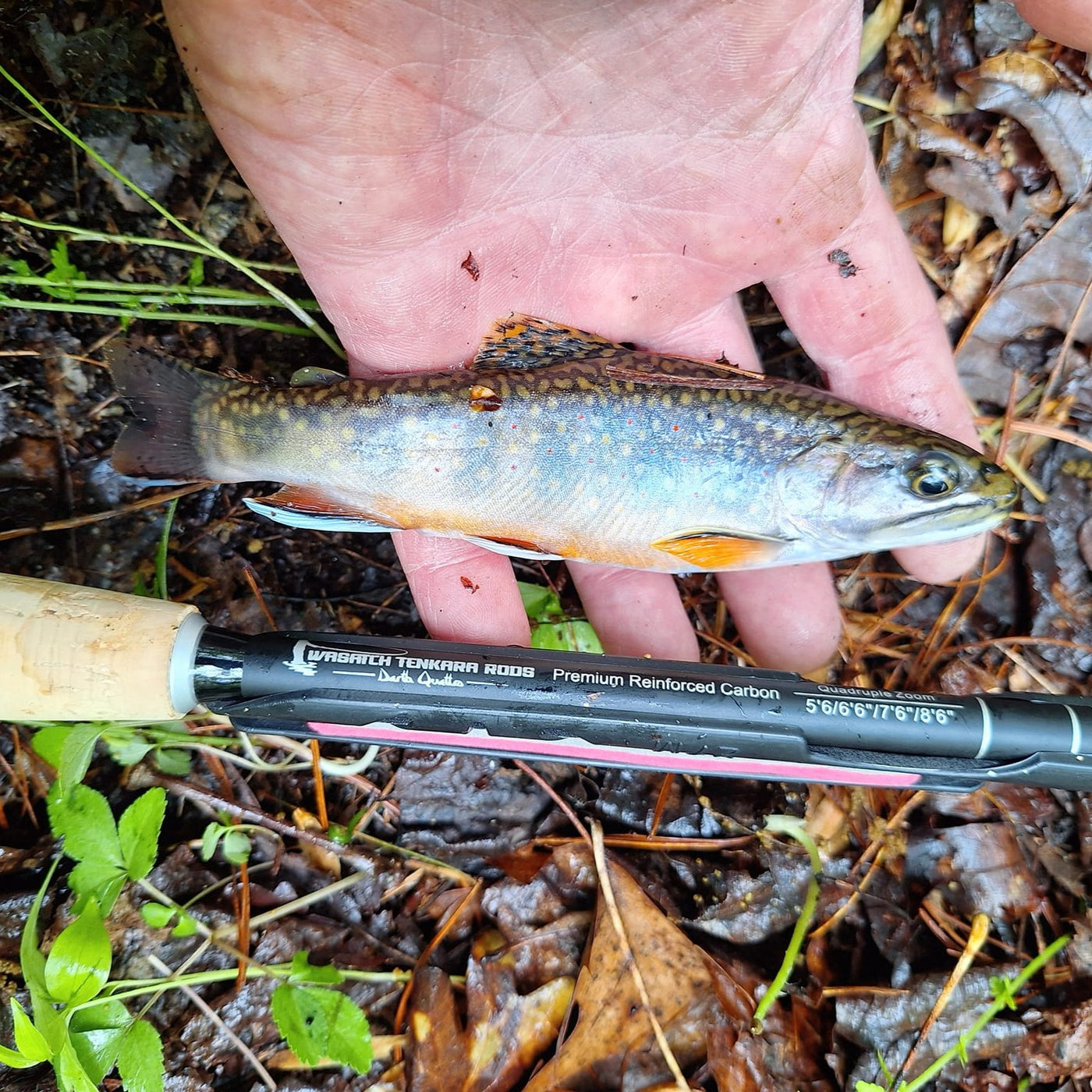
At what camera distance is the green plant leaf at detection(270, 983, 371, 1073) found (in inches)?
83.0

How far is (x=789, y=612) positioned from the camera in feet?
9.14

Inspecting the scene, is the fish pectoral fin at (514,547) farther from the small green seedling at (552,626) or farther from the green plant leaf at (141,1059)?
the green plant leaf at (141,1059)

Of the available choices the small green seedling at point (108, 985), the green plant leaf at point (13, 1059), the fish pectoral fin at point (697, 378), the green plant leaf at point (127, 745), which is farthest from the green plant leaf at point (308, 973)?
the fish pectoral fin at point (697, 378)

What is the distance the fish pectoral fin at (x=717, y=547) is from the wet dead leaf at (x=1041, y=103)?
177 centimetres

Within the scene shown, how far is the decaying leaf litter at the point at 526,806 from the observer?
2.41 metres

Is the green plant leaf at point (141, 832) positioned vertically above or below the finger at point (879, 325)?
below

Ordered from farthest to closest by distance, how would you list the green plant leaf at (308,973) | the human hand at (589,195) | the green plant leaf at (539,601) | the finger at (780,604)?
1. the green plant leaf at (539,601)
2. the finger at (780,604)
3. the green plant leaf at (308,973)
4. the human hand at (589,195)

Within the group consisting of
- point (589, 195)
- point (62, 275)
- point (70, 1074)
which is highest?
point (62, 275)

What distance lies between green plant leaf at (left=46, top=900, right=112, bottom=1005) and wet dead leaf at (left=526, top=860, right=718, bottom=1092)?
1.34m

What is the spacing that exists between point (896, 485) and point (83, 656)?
246cm

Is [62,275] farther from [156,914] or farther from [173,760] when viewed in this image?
[156,914]

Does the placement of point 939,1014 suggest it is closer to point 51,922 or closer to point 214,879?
point 214,879

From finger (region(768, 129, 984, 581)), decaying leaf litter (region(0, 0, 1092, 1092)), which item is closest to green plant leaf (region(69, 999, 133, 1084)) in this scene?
decaying leaf litter (region(0, 0, 1092, 1092))

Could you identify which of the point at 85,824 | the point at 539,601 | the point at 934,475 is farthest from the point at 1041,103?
the point at 85,824
